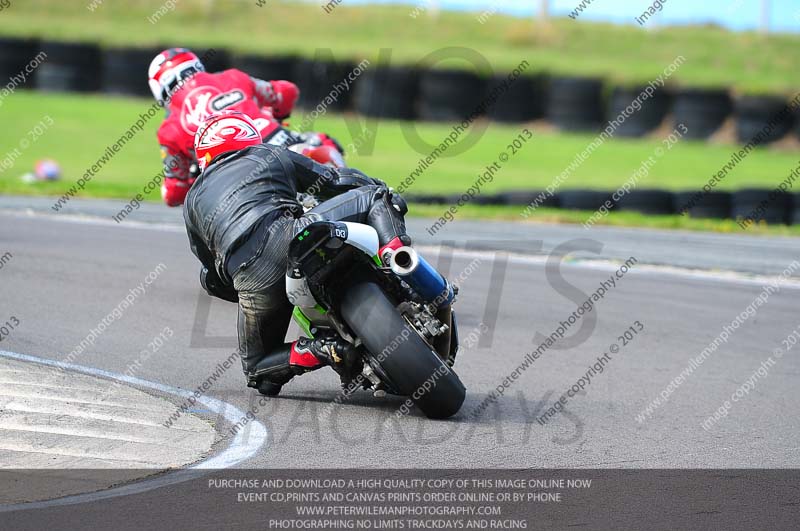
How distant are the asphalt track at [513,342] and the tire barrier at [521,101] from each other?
46.3 feet

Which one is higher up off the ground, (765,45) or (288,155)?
(288,155)

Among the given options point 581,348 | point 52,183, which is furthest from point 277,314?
point 52,183

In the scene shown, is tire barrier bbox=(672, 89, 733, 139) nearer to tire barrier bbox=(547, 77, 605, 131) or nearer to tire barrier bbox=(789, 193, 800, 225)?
tire barrier bbox=(547, 77, 605, 131)

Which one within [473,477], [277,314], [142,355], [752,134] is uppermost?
[473,477]

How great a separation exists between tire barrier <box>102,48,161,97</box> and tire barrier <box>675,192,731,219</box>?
14808mm

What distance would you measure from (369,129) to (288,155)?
19079 mm

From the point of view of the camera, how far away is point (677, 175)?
2252 cm

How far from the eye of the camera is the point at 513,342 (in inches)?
309

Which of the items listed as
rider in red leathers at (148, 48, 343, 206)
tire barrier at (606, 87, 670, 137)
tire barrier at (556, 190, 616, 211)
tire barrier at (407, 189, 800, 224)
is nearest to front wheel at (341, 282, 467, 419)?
rider in red leathers at (148, 48, 343, 206)

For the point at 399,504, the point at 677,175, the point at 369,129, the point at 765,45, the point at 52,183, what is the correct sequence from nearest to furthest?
the point at 399,504 < the point at 52,183 < the point at 677,175 < the point at 369,129 < the point at 765,45

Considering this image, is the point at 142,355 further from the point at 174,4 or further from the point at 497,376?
the point at 174,4

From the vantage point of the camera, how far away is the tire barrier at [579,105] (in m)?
26.8

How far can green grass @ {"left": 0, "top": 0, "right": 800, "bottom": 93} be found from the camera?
1307 inches

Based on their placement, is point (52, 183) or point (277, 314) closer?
point (277, 314)
